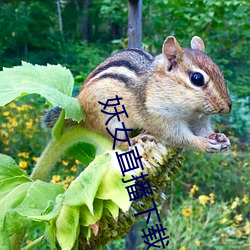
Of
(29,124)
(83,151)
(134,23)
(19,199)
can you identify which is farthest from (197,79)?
(29,124)

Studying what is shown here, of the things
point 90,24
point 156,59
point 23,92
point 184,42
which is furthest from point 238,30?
point 90,24

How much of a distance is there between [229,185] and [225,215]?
0.49m

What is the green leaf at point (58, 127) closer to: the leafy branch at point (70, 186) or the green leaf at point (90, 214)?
the leafy branch at point (70, 186)

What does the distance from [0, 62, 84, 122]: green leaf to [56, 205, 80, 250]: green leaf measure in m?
0.13

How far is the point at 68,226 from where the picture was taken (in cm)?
46

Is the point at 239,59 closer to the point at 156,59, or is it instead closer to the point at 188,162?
the point at 188,162

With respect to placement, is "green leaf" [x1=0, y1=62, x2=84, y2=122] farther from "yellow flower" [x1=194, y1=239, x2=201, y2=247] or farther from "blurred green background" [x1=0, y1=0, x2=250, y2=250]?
"yellow flower" [x1=194, y1=239, x2=201, y2=247]

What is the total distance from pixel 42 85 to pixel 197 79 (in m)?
0.22

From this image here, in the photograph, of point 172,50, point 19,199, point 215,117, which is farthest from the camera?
point 215,117

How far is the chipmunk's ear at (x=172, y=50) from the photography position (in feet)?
2.18

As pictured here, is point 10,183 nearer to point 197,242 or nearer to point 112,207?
point 112,207

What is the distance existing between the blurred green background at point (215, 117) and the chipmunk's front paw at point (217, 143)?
0.52m

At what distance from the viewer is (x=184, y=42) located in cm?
167

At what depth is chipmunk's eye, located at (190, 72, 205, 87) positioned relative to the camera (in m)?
0.65
